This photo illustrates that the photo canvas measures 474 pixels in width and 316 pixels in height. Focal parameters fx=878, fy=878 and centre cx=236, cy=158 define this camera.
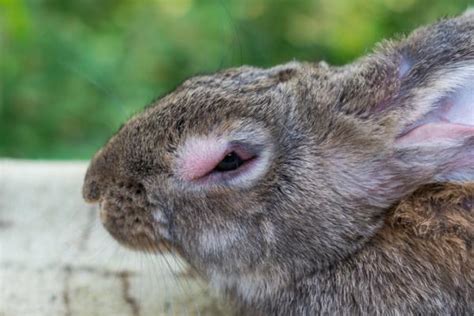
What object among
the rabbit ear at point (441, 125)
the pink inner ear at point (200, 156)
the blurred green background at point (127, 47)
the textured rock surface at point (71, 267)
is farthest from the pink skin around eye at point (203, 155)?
the blurred green background at point (127, 47)

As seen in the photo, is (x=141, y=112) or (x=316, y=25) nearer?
(x=141, y=112)

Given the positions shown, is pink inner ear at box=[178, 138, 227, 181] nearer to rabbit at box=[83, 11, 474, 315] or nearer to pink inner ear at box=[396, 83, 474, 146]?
rabbit at box=[83, 11, 474, 315]

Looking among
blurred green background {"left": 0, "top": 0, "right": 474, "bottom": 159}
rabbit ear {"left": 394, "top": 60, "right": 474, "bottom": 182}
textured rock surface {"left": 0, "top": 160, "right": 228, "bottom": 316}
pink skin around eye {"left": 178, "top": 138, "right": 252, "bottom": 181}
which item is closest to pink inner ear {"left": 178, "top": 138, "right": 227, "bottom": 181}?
pink skin around eye {"left": 178, "top": 138, "right": 252, "bottom": 181}

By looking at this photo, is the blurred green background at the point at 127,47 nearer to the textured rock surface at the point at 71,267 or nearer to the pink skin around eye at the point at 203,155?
the textured rock surface at the point at 71,267

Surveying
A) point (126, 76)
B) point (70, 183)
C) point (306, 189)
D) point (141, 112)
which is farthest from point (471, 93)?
point (126, 76)

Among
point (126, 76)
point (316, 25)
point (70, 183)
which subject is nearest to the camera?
point (70, 183)

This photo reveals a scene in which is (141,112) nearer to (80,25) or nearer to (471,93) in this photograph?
(471,93)
